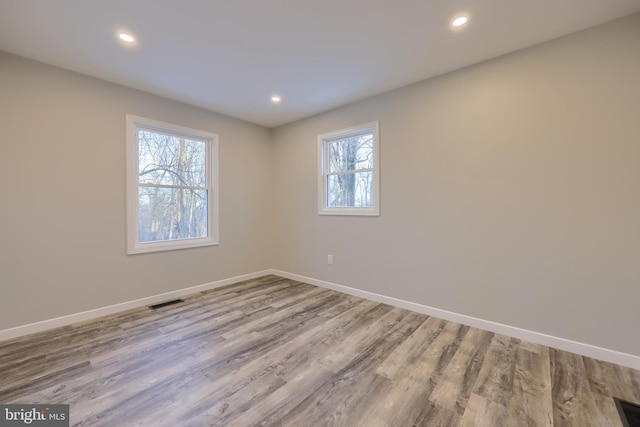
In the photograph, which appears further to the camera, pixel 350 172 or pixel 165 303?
pixel 350 172

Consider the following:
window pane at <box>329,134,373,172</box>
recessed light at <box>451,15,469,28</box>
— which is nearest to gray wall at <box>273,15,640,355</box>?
window pane at <box>329,134,373,172</box>

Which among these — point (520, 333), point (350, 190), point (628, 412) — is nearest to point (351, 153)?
point (350, 190)

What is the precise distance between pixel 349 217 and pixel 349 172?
647mm

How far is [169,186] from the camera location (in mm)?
3535

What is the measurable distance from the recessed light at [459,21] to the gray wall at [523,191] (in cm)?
72

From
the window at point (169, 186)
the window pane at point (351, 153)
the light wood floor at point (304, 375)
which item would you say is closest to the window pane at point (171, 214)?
the window at point (169, 186)

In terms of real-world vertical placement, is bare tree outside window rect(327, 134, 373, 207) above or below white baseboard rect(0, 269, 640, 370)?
above

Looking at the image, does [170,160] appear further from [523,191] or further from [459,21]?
[523,191]

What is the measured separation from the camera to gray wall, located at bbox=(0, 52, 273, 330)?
244 cm

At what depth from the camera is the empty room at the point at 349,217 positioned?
1.77 meters

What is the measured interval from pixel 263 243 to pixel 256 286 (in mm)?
863
